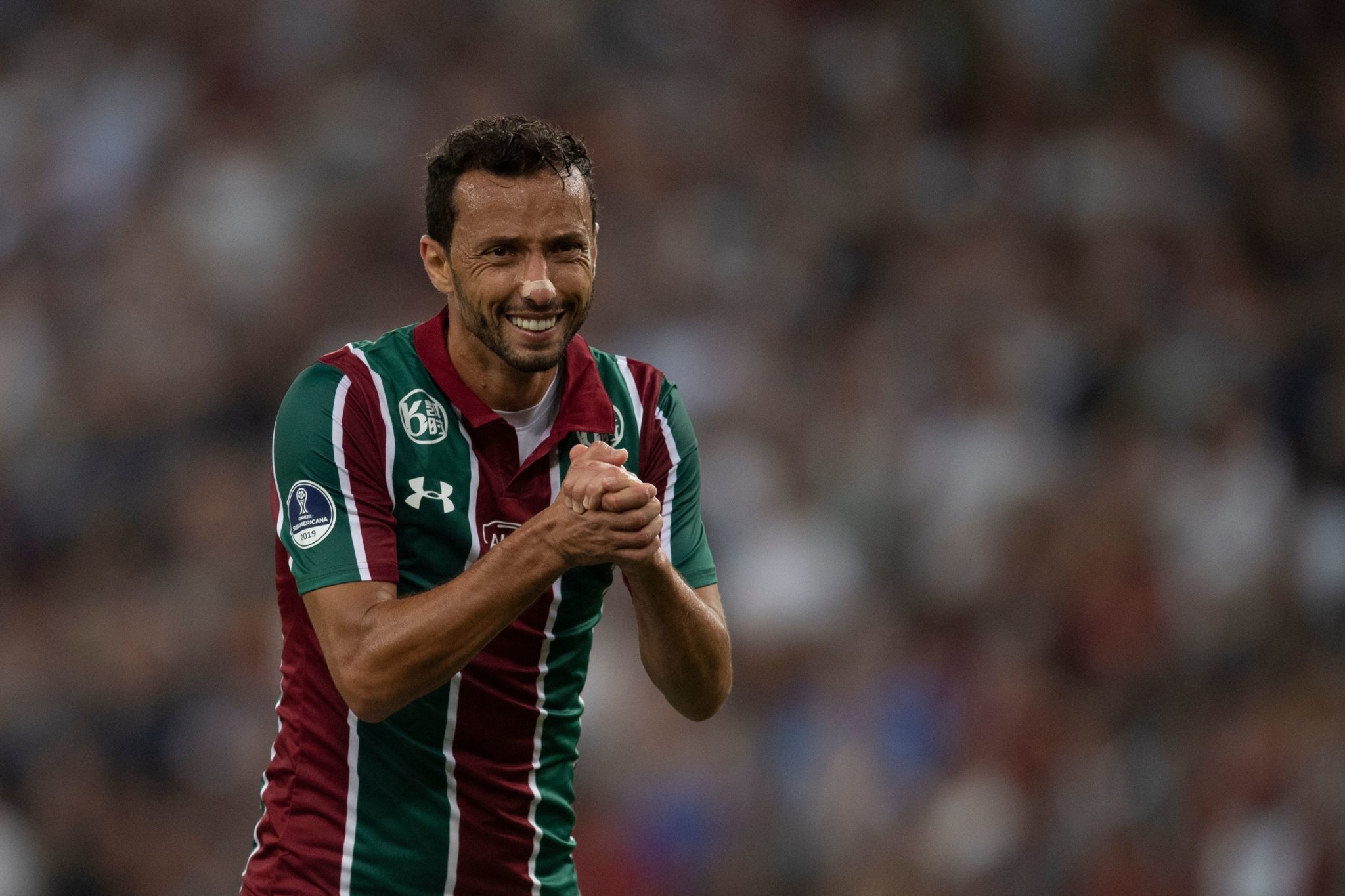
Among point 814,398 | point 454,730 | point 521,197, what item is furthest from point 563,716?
point 814,398

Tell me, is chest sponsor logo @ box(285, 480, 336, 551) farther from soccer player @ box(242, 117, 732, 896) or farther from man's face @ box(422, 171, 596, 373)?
man's face @ box(422, 171, 596, 373)

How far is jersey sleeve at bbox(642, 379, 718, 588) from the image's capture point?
314cm

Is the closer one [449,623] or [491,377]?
[449,623]

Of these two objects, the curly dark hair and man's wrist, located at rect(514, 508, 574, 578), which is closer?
man's wrist, located at rect(514, 508, 574, 578)

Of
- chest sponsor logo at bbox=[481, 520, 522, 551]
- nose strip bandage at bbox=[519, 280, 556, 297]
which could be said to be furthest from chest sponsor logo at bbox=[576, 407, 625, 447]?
nose strip bandage at bbox=[519, 280, 556, 297]

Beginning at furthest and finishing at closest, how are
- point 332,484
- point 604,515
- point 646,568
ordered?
1. point 332,484
2. point 646,568
3. point 604,515

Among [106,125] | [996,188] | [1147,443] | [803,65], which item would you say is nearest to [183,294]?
[106,125]

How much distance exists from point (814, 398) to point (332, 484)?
4827 mm

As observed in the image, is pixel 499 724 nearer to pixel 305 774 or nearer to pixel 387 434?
pixel 305 774

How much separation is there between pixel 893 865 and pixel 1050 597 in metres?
1.29

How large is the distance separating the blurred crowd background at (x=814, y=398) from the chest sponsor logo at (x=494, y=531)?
11.2 feet

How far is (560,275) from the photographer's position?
288cm

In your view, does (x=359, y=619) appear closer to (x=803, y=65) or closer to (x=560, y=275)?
(x=560, y=275)

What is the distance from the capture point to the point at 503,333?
289 cm
